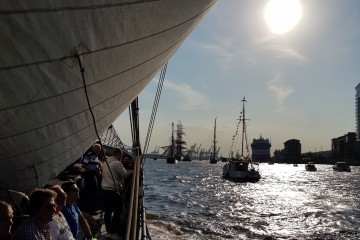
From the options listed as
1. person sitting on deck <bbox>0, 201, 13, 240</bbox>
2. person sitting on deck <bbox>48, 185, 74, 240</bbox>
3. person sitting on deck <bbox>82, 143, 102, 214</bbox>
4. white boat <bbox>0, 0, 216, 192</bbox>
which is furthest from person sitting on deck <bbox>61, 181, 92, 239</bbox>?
person sitting on deck <bbox>82, 143, 102, 214</bbox>

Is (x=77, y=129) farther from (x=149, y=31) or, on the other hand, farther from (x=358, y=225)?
(x=358, y=225)

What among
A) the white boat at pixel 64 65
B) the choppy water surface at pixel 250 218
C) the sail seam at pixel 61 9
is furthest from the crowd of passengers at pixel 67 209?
the choppy water surface at pixel 250 218

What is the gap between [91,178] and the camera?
31.1 ft

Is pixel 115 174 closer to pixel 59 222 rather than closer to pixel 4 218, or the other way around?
pixel 59 222

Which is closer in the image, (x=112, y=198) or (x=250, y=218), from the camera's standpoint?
(x=112, y=198)

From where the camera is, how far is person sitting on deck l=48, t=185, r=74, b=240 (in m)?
3.76

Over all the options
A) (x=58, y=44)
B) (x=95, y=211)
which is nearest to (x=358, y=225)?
(x=95, y=211)

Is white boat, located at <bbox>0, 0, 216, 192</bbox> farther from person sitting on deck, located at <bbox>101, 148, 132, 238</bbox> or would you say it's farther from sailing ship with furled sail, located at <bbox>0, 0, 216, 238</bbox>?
person sitting on deck, located at <bbox>101, 148, 132, 238</bbox>

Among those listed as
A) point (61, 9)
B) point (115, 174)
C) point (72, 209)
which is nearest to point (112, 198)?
point (115, 174)

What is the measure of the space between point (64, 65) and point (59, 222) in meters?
1.84

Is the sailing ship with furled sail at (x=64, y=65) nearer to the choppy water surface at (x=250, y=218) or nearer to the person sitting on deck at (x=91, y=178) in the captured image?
the person sitting on deck at (x=91, y=178)

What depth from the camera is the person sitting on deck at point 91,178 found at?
9086mm

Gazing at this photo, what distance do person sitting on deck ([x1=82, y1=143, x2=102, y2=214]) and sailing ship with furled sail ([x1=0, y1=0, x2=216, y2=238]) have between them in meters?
4.62

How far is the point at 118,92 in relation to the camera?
415cm
